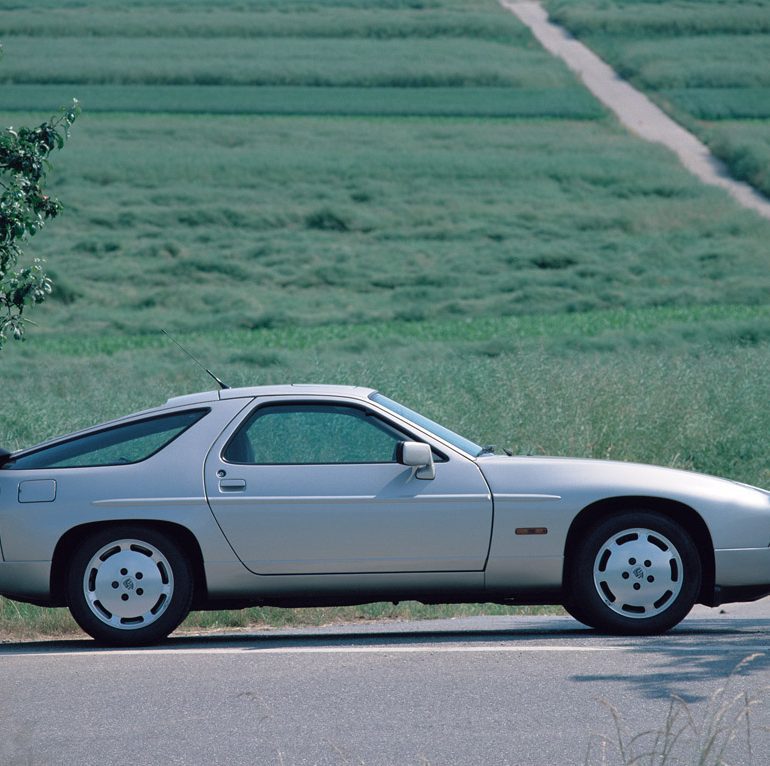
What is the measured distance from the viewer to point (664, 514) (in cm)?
768

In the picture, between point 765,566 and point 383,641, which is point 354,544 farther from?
point 765,566

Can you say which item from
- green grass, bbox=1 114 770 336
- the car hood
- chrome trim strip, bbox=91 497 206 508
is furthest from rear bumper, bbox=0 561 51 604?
green grass, bbox=1 114 770 336

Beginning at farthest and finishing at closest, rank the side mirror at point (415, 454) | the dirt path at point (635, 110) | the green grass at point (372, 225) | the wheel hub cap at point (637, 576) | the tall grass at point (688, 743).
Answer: the dirt path at point (635, 110)
the green grass at point (372, 225)
the wheel hub cap at point (637, 576)
the side mirror at point (415, 454)
the tall grass at point (688, 743)

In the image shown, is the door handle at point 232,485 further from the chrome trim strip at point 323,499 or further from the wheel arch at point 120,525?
the wheel arch at point 120,525

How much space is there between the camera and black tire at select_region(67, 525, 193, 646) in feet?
24.6

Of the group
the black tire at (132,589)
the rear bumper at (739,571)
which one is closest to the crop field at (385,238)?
the black tire at (132,589)

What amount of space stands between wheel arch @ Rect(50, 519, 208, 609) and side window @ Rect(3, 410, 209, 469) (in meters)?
0.37

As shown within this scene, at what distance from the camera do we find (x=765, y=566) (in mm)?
7570

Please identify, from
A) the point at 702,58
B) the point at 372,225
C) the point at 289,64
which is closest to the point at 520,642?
the point at 372,225

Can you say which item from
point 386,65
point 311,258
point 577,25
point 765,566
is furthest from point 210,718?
point 577,25

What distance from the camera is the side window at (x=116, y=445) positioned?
7.79 meters

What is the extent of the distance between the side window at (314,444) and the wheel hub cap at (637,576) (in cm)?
129

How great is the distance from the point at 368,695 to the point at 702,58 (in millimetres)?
70679

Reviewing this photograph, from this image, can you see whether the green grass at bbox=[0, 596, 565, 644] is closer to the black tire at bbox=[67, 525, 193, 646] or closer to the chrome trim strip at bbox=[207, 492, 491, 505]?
the black tire at bbox=[67, 525, 193, 646]
